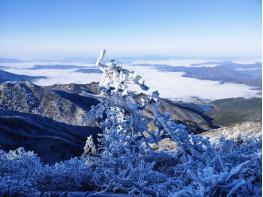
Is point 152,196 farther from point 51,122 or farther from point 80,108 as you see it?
point 80,108

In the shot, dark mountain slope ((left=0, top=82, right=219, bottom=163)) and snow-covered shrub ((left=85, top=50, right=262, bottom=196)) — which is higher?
snow-covered shrub ((left=85, top=50, right=262, bottom=196))

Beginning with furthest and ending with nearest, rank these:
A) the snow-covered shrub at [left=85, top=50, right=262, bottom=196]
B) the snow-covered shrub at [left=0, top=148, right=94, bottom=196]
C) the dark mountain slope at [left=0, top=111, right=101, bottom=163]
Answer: the dark mountain slope at [left=0, top=111, right=101, bottom=163], the snow-covered shrub at [left=0, top=148, right=94, bottom=196], the snow-covered shrub at [left=85, top=50, right=262, bottom=196]

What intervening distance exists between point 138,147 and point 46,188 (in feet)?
11.4

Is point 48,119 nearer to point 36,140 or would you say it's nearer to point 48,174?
point 36,140

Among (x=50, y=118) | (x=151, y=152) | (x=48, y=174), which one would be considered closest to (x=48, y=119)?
(x=50, y=118)

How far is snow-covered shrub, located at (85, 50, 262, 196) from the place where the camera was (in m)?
6.38

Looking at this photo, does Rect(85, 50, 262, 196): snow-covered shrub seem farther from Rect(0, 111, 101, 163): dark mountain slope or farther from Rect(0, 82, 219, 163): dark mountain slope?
Rect(0, 111, 101, 163): dark mountain slope

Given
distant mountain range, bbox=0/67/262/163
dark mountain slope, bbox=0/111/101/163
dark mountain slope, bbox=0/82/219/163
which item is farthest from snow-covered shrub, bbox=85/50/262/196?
dark mountain slope, bbox=0/111/101/163

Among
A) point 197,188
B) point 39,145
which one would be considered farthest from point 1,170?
point 39,145

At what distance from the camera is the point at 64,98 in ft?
401

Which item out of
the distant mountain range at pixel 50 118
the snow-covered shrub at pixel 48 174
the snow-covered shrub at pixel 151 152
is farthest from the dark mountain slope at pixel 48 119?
the snow-covered shrub at pixel 48 174

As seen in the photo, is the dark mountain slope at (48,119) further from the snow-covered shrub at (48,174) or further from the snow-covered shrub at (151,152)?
the snow-covered shrub at (48,174)

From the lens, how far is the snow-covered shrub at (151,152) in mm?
6375

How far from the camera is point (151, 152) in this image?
9922mm
